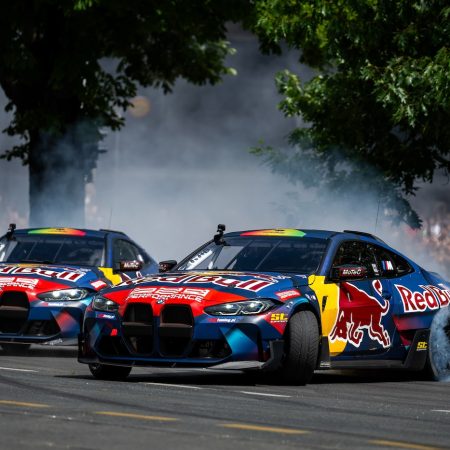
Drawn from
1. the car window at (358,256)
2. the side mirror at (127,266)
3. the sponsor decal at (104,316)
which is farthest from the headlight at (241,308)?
the side mirror at (127,266)

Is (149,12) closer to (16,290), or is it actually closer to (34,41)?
(34,41)

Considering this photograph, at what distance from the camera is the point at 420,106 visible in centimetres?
2108

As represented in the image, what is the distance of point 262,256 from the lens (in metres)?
13.4

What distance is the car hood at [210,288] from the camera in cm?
1212

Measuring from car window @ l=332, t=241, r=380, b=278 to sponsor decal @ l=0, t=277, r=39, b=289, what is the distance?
11.4 feet

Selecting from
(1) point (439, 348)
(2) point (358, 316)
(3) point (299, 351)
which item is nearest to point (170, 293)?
(3) point (299, 351)

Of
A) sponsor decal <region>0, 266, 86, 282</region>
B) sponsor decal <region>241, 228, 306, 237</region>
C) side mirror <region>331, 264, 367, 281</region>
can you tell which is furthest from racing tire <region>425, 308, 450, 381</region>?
sponsor decal <region>0, 266, 86, 282</region>

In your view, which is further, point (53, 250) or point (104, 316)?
point (53, 250)

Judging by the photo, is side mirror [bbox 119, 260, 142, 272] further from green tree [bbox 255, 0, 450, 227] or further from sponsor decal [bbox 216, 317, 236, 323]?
green tree [bbox 255, 0, 450, 227]

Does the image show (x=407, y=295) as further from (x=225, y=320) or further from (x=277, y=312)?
(x=225, y=320)

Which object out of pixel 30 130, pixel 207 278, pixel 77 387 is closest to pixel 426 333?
pixel 207 278

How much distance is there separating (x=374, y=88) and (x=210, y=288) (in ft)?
38.4

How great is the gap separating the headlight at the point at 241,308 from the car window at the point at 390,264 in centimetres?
212

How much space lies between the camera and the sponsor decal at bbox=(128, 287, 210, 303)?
39.7ft
